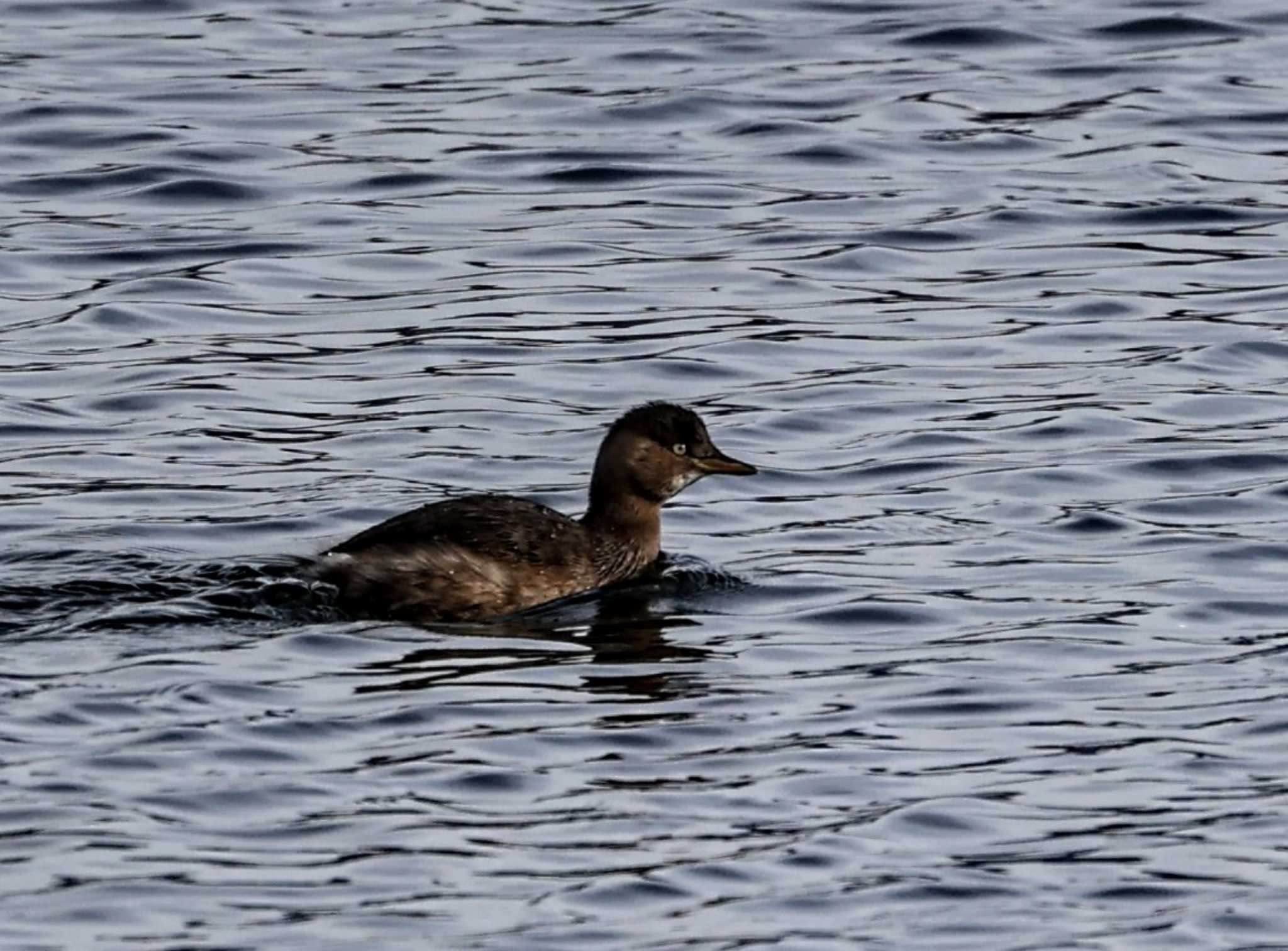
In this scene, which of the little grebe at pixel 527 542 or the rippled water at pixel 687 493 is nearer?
the rippled water at pixel 687 493

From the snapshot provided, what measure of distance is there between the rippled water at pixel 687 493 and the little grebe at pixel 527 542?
18cm

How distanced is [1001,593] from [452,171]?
7.78m

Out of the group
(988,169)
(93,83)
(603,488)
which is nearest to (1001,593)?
(603,488)

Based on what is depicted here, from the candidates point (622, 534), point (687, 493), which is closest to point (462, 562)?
point (622, 534)

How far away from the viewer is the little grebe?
11.7 m

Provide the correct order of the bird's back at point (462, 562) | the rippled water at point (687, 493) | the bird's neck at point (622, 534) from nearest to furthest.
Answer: the rippled water at point (687, 493), the bird's back at point (462, 562), the bird's neck at point (622, 534)

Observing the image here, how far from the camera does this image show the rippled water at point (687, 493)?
356 inches

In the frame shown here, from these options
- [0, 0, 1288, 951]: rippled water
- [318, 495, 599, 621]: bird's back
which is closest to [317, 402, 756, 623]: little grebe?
[318, 495, 599, 621]: bird's back

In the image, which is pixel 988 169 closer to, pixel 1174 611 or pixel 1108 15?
pixel 1108 15

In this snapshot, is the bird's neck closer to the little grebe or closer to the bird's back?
the little grebe

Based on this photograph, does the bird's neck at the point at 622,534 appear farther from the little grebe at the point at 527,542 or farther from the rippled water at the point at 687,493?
the rippled water at the point at 687,493

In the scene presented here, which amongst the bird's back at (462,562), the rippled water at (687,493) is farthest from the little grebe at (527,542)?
the rippled water at (687,493)

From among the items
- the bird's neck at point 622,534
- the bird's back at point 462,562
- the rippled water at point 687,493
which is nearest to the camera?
the rippled water at point 687,493

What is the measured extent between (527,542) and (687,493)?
7.39 feet
